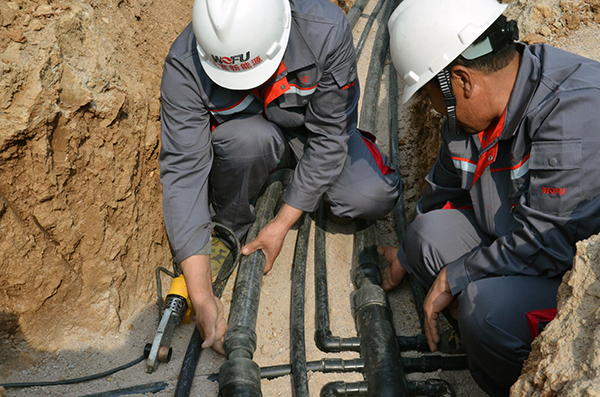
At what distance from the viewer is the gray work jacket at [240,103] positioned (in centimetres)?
227

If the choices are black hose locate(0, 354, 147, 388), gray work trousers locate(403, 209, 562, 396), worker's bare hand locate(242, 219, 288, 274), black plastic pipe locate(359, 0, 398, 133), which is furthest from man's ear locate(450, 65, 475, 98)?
black hose locate(0, 354, 147, 388)

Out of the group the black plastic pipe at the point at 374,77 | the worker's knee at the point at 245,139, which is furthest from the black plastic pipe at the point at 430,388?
the black plastic pipe at the point at 374,77

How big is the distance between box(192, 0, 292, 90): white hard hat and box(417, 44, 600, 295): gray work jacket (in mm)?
1026

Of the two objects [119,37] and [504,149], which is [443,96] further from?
[119,37]

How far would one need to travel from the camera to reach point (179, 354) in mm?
2344

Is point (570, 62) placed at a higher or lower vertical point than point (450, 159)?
higher

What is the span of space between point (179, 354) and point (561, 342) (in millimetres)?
1780

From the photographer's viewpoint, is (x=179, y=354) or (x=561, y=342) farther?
(x=179, y=354)

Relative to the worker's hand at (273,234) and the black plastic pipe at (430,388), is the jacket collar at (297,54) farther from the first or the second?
the black plastic pipe at (430,388)

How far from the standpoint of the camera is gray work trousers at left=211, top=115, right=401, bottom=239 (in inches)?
101

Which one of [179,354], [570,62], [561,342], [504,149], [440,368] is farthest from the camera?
[179,354]

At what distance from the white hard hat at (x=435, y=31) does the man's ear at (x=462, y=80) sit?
2.0 inches

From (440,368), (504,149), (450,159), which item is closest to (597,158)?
(504,149)

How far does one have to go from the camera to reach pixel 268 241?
99.9 inches
